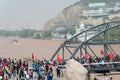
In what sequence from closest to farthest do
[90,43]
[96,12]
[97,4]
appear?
[90,43] < [96,12] < [97,4]

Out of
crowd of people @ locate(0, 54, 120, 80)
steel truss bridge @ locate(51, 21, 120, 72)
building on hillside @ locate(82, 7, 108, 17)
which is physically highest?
building on hillside @ locate(82, 7, 108, 17)

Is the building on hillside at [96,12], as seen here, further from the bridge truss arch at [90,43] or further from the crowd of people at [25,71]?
the crowd of people at [25,71]

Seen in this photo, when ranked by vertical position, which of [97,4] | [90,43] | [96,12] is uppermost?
[97,4]

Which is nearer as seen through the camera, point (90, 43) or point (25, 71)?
point (25, 71)

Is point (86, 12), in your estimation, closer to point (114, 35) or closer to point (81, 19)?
point (81, 19)

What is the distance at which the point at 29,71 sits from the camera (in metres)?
19.6

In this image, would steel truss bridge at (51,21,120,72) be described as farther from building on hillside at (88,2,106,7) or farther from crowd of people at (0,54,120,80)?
building on hillside at (88,2,106,7)

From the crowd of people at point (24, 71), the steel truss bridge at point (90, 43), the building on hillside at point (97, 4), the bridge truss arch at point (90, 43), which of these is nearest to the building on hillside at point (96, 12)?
the building on hillside at point (97, 4)

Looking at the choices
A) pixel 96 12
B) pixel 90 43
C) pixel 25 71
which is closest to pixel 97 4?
pixel 96 12

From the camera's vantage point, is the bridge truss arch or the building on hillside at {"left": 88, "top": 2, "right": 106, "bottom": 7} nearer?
the bridge truss arch

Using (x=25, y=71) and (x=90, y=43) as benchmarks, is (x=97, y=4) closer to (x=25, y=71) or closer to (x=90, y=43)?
(x=90, y=43)

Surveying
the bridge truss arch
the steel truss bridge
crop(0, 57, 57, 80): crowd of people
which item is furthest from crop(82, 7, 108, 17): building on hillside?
crop(0, 57, 57, 80): crowd of people

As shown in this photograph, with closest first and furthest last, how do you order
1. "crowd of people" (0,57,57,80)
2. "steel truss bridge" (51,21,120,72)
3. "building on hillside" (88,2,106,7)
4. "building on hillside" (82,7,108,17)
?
"crowd of people" (0,57,57,80), "steel truss bridge" (51,21,120,72), "building on hillside" (82,7,108,17), "building on hillside" (88,2,106,7)

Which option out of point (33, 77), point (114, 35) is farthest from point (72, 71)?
point (114, 35)
